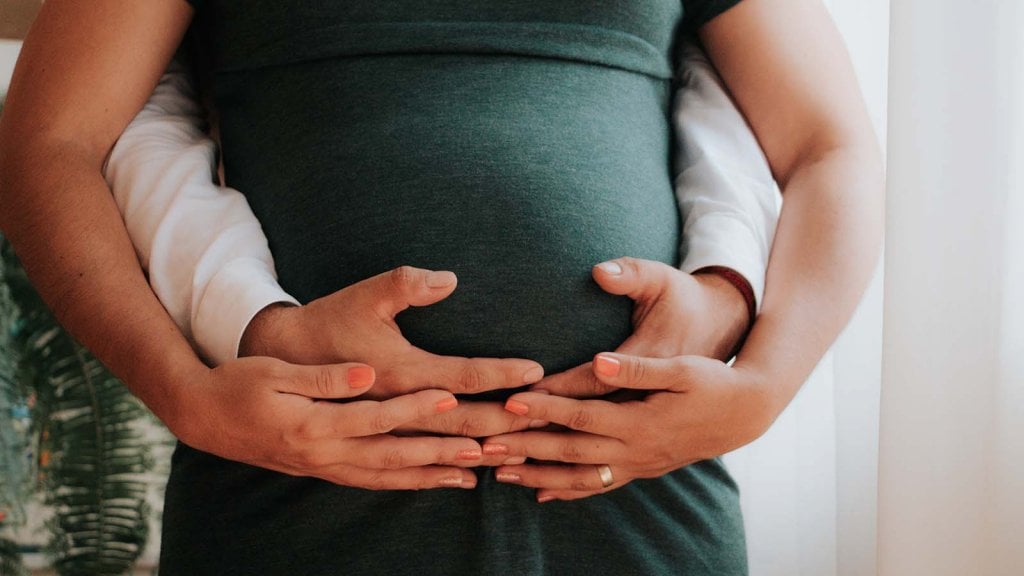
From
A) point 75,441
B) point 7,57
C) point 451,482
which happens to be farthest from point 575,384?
point 7,57

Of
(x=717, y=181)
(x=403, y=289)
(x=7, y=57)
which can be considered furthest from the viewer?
(x=7, y=57)

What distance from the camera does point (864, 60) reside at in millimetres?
1209

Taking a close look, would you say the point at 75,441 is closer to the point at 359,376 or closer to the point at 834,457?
the point at 359,376

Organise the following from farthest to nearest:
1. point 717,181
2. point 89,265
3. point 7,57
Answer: point 7,57 → point 717,181 → point 89,265

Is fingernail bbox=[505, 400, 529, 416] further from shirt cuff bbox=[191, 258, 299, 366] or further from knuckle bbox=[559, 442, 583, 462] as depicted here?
shirt cuff bbox=[191, 258, 299, 366]

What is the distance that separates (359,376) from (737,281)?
39 cm

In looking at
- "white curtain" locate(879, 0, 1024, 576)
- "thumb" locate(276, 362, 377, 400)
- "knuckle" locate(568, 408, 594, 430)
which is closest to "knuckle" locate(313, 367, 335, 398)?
"thumb" locate(276, 362, 377, 400)

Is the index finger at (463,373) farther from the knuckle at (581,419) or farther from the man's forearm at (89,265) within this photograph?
the man's forearm at (89,265)

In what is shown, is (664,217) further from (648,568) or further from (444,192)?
(648,568)

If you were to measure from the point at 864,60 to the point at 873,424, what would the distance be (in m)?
0.55

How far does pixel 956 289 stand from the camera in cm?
91

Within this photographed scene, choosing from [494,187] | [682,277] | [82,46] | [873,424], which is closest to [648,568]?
[682,277]

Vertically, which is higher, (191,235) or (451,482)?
(191,235)

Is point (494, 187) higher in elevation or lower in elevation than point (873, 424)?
higher
